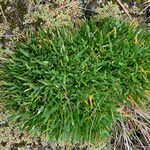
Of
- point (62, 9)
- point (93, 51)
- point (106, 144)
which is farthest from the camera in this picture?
point (106, 144)

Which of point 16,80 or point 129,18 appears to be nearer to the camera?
point 16,80

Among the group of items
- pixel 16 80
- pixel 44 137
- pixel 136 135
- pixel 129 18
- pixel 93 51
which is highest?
pixel 129 18

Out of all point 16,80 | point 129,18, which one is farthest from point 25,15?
point 129,18

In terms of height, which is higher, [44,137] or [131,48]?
[131,48]

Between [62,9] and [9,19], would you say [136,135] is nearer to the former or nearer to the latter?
[62,9]

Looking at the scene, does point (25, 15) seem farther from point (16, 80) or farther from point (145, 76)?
point (145, 76)

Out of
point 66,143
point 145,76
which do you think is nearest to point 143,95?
point 145,76

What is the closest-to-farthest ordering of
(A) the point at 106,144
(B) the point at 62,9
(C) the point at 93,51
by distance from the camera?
(C) the point at 93,51 → (B) the point at 62,9 → (A) the point at 106,144
